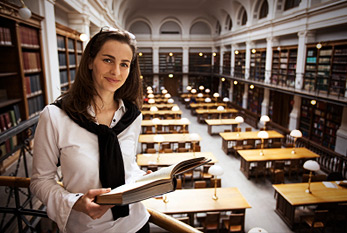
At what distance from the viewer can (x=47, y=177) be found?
1.06 metres

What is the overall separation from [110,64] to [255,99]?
1505cm

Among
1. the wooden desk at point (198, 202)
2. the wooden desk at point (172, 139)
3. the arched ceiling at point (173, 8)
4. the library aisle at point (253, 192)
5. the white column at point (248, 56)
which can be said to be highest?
the arched ceiling at point (173, 8)

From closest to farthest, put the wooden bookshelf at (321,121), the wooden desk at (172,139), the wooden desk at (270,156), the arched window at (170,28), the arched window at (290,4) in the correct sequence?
the wooden desk at (270,156) → the wooden desk at (172,139) → the wooden bookshelf at (321,121) → the arched window at (290,4) → the arched window at (170,28)

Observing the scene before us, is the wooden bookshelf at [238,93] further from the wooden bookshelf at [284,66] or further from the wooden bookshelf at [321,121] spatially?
the wooden bookshelf at [321,121]

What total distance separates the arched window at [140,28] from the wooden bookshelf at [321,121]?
16.1 meters

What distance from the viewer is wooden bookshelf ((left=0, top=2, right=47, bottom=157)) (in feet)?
11.5

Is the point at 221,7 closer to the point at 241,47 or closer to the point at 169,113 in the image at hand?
the point at 241,47

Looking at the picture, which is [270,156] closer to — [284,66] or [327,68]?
[327,68]

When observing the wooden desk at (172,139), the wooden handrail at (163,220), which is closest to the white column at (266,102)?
the wooden desk at (172,139)

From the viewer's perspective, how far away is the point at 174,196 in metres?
5.37

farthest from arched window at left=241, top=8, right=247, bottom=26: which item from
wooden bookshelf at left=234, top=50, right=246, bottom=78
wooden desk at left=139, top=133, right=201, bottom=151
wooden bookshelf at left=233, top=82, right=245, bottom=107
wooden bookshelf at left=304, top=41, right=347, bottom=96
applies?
wooden desk at left=139, top=133, right=201, bottom=151

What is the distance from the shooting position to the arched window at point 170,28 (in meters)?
22.8

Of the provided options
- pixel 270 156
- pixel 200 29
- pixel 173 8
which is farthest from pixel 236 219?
pixel 200 29

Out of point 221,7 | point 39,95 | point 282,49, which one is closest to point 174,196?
point 39,95
